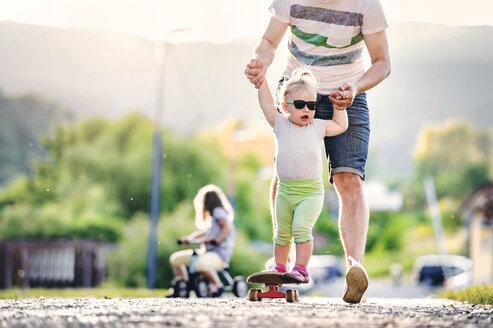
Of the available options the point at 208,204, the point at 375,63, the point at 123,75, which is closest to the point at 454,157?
the point at 123,75

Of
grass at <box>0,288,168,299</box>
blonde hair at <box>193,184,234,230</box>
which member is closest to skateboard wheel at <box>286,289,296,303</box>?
grass at <box>0,288,168,299</box>

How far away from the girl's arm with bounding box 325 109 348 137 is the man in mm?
56

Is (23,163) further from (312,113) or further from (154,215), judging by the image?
(312,113)

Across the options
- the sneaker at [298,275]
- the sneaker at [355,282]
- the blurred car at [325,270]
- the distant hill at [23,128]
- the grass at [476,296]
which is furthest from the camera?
the distant hill at [23,128]

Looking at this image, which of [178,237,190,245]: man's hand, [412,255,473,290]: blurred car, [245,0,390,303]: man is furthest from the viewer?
[412,255,473,290]: blurred car

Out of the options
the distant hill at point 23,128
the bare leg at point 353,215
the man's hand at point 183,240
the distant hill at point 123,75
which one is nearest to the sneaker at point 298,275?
the bare leg at point 353,215

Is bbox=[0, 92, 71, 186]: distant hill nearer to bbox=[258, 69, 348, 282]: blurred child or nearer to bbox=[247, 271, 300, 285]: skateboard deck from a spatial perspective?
bbox=[258, 69, 348, 282]: blurred child

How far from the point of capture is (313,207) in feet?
15.0

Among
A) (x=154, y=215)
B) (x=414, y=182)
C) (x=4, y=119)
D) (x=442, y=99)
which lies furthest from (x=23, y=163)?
(x=442, y=99)

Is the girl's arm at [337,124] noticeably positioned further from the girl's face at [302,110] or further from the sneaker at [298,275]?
the sneaker at [298,275]

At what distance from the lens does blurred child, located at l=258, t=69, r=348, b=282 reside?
4578 mm

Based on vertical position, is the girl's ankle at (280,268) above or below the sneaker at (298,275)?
above

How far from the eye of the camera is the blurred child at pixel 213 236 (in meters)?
8.24

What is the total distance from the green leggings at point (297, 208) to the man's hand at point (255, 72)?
0.58 metres
